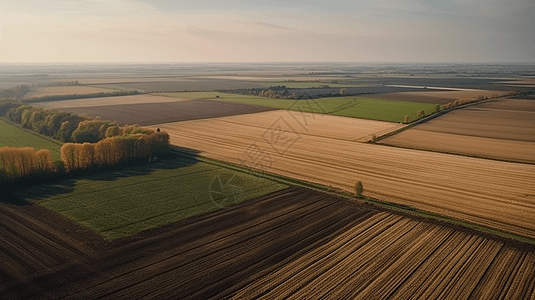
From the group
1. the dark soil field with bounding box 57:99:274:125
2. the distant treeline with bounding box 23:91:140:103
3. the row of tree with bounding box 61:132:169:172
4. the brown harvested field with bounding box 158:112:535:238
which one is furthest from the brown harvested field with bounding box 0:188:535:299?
the distant treeline with bounding box 23:91:140:103

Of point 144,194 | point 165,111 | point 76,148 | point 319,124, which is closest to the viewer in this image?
point 144,194

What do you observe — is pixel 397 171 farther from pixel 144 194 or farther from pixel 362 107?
pixel 362 107

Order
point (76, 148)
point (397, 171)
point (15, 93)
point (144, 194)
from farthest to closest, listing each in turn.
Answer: point (15, 93) → point (397, 171) → point (76, 148) → point (144, 194)

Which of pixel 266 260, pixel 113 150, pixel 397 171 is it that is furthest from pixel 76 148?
pixel 397 171

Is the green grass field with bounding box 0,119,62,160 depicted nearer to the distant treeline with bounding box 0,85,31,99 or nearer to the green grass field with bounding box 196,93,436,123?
the green grass field with bounding box 196,93,436,123

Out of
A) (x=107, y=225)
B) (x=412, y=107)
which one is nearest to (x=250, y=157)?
(x=107, y=225)

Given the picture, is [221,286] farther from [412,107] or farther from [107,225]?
[412,107]
